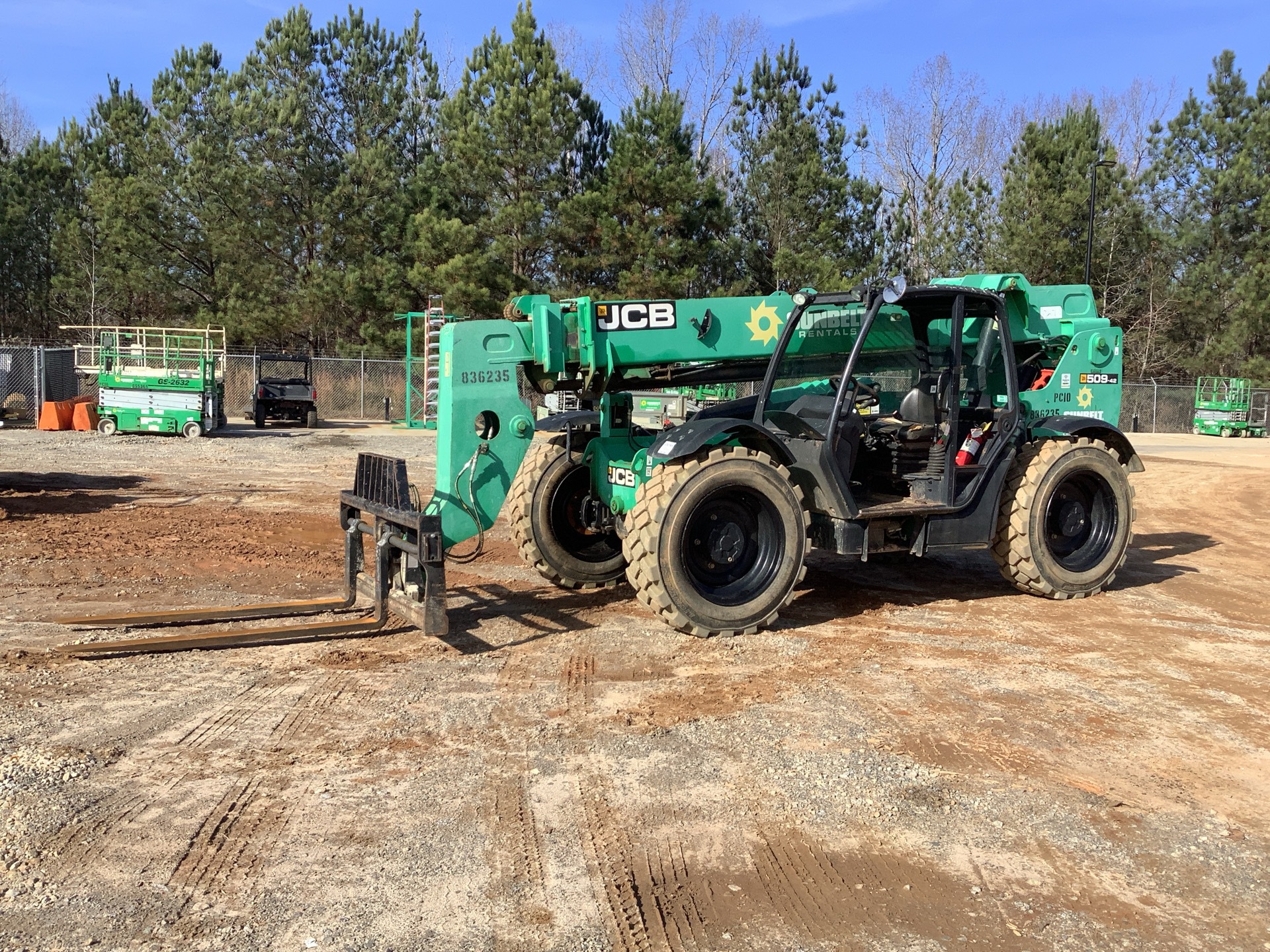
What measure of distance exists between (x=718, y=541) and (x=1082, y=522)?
11.6ft

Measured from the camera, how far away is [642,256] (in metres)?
33.4

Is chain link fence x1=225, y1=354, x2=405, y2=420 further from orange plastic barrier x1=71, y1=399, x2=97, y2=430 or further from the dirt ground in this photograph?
the dirt ground

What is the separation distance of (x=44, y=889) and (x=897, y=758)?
356 cm

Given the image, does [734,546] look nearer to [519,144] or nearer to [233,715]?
[233,715]

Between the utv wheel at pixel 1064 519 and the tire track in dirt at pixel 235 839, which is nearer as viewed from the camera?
the tire track in dirt at pixel 235 839

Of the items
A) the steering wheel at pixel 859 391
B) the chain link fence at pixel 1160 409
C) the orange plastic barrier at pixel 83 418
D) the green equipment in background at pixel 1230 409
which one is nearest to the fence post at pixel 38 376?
the orange plastic barrier at pixel 83 418

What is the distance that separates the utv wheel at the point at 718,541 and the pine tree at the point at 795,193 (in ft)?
93.5

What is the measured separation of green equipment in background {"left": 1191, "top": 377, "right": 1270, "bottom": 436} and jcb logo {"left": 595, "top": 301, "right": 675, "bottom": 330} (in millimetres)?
37771

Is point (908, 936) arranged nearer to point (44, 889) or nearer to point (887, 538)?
point (44, 889)

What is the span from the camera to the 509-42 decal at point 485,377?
6750 mm

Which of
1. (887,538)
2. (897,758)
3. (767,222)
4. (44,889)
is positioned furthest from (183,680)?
(767,222)

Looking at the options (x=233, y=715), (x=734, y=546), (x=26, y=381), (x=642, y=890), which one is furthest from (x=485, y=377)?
(x=26, y=381)

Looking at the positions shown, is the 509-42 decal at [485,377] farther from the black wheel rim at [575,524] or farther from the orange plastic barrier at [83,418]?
the orange plastic barrier at [83,418]

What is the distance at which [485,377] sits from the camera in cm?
683
